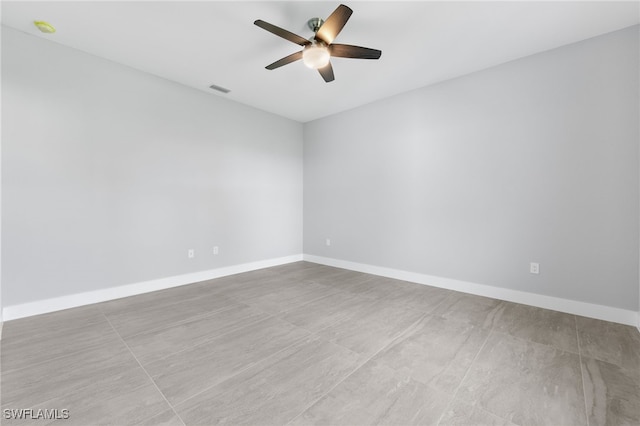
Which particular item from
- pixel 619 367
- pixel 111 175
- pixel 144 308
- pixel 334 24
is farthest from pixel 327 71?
pixel 619 367

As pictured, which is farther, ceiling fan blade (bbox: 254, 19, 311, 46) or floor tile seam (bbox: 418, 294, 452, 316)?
floor tile seam (bbox: 418, 294, 452, 316)

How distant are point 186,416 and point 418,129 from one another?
4002 mm

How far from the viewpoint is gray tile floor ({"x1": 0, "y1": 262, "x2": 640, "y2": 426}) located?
141 centimetres

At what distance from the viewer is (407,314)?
270 centimetres

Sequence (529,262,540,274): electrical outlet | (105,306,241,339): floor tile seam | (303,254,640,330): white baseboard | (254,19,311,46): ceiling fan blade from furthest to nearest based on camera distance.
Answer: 1. (529,262,540,274): electrical outlet
2. (303,254,640,330): white baseboard
3. (105,306,241,339): floor tile seam
4. (254,19,311,46): ceiling fan blade

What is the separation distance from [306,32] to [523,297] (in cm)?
373

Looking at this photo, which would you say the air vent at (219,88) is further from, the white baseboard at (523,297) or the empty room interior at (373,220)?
the white baseboard at (523,297)

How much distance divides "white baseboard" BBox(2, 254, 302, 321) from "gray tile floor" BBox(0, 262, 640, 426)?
0.50 feet

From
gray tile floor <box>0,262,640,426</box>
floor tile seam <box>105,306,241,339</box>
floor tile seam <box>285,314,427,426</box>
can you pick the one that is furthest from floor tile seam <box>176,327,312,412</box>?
floor tile seam <box>105,306,241,339</box>

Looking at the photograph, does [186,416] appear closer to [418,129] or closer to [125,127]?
[125,127]

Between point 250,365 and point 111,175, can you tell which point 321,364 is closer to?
point 250,365

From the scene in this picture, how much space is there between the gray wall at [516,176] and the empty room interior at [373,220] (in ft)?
0.07

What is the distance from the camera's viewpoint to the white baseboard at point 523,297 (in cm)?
247

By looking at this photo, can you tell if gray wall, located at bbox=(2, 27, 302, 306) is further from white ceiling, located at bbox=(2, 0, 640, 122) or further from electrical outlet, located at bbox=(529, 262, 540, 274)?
electrical outlet, located at bbox=(529, 262, 540, 274)
